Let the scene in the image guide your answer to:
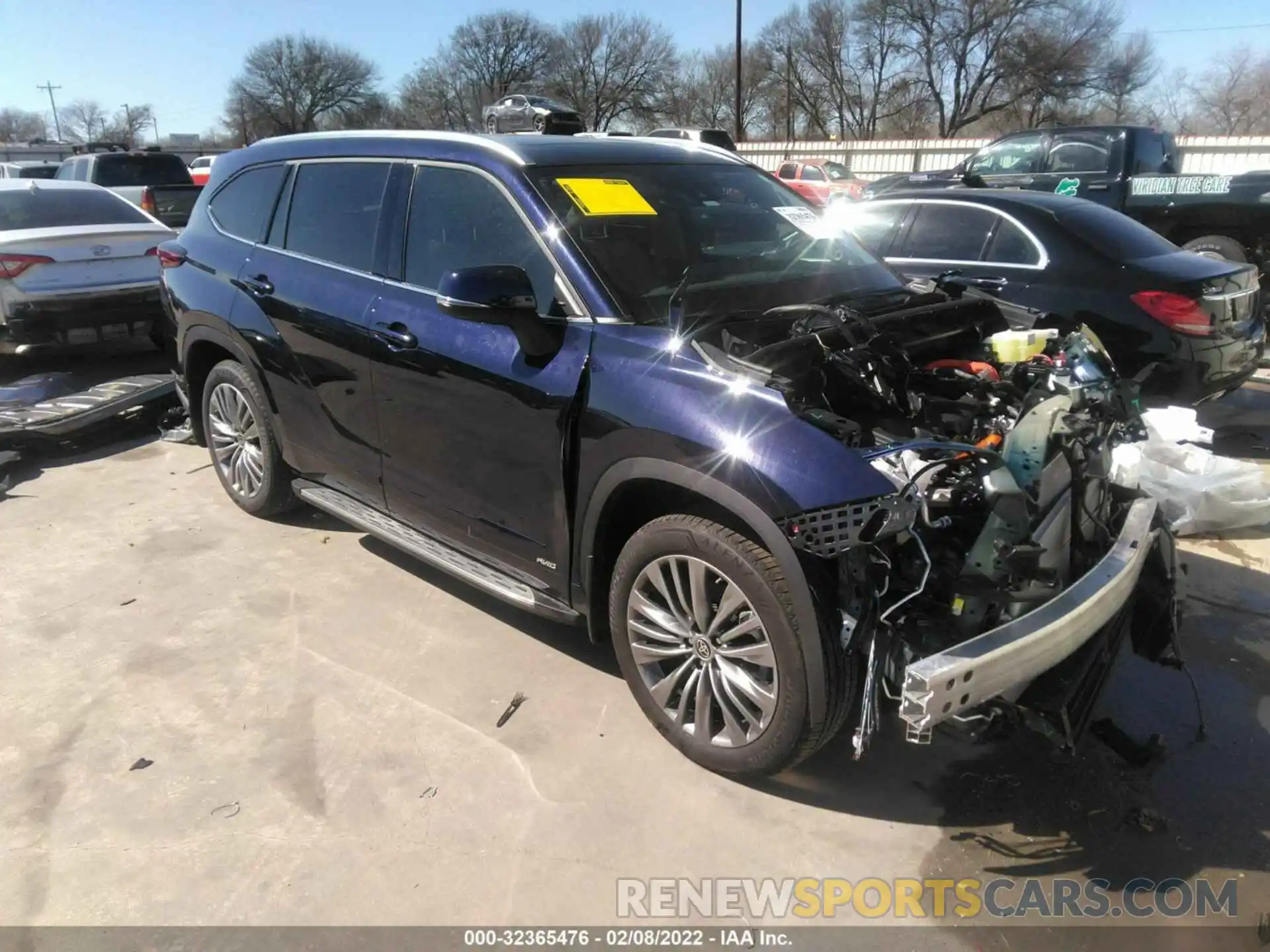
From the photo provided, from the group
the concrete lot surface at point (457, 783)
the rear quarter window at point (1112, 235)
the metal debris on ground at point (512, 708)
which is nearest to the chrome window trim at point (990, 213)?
the rear quarter window at point (1112, 235)

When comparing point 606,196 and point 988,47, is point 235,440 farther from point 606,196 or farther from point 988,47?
point 988,47

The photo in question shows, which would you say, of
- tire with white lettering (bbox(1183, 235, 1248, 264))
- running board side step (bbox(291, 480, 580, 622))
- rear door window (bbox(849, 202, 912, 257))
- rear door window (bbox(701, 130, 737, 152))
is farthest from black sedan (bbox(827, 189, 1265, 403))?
rear door window (bbox(701, 130, 737, 152))

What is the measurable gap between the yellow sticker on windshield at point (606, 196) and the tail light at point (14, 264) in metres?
6.02

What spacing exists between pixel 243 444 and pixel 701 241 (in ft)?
9.51

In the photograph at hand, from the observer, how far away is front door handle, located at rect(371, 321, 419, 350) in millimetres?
3506

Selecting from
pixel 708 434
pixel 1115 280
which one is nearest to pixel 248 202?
pixel 708 434

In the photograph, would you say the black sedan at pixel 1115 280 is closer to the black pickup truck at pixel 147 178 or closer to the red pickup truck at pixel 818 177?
the black pickup truck at pixel 147 178

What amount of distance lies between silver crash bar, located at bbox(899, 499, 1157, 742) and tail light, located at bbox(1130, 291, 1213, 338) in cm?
350

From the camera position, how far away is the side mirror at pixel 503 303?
2945mm

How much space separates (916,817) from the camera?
2805mm

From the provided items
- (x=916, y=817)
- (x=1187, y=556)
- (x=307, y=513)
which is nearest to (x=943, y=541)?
(x=916, y=817)

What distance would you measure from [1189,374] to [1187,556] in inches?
60.4

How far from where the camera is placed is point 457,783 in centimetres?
297

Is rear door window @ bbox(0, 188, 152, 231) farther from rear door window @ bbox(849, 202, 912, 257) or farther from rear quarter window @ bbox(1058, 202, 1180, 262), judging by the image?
rear quarter window @ bbox(1058, 202, 1180, 262)
